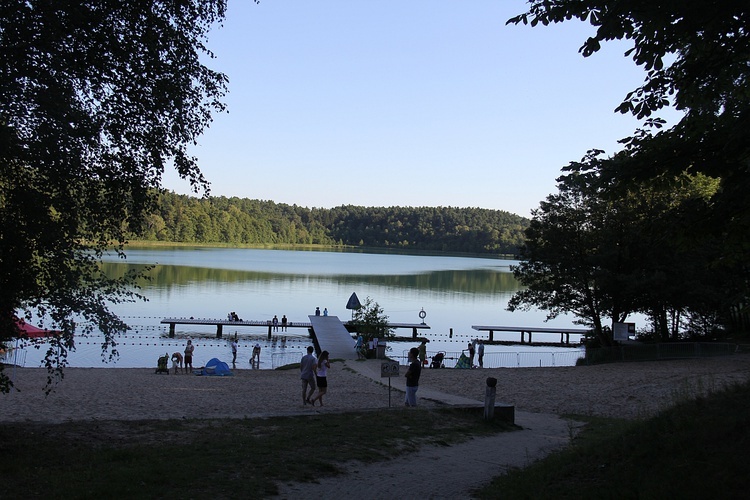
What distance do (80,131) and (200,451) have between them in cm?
458

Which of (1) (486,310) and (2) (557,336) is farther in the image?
(1) (486,310)

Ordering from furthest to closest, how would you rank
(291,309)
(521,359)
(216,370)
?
(291,309)
(521,359)
(216,370)

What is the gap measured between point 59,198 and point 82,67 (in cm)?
180

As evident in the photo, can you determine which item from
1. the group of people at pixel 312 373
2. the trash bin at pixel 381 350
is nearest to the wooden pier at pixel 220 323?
the trash bin at pixel 381 350

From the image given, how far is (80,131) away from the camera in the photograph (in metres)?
8.44

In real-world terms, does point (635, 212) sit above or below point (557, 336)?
above

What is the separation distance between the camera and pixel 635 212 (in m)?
32.0

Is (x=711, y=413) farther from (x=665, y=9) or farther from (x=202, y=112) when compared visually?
(x=202, y=112)

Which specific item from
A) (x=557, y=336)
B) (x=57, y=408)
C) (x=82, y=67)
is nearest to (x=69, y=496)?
(x=82, y=67)

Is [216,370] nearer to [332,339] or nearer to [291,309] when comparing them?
[332,339]

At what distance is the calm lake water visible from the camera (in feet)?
132

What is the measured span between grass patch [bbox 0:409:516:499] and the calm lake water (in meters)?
11.8

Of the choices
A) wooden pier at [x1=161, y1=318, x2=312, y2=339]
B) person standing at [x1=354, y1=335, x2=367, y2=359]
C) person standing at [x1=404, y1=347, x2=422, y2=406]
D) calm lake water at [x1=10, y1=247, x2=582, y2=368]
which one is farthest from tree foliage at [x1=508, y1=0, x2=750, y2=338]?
wooden pier at [x1=161, y1=318, x2=312, y2=339]

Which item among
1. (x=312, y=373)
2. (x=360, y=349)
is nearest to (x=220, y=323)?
(x=360, y=349)
